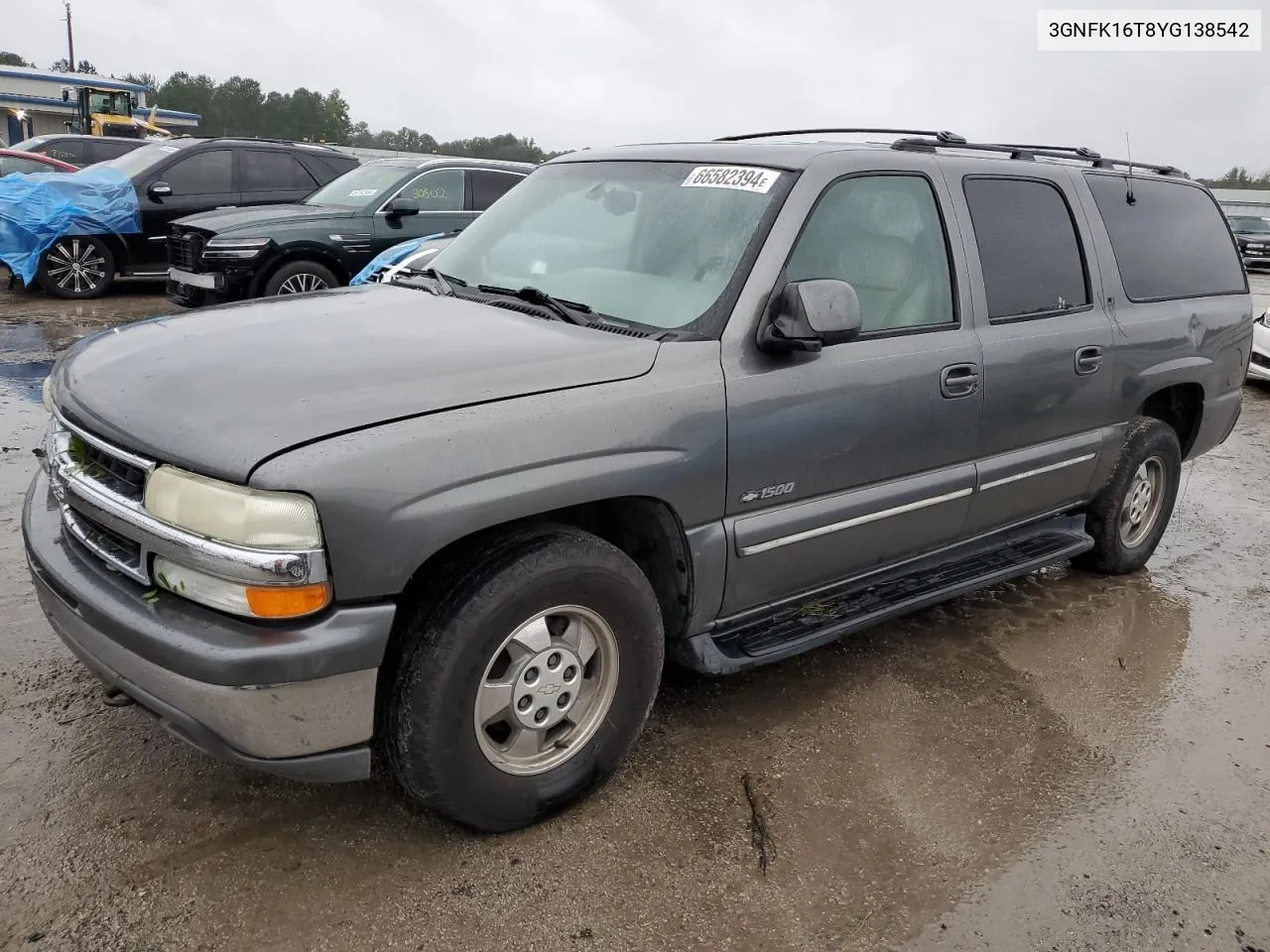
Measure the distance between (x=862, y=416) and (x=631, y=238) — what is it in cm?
94

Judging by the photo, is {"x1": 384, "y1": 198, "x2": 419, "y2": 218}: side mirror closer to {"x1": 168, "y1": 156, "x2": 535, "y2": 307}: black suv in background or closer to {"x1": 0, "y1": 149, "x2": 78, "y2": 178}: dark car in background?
{"x1": 168, "y1": 156, "x2": 535, "y2": 307}: black suv in background

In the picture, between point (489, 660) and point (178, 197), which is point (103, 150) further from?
point (489, 660)

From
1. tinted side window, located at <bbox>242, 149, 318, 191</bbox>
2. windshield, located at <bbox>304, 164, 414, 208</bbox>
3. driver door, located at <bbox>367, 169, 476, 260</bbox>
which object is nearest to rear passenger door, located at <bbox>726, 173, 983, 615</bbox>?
driver door, located at <bbox>367, 169, 476, 260</bbox>

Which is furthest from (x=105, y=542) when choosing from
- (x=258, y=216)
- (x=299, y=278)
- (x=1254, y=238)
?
(x=1254, y=238)

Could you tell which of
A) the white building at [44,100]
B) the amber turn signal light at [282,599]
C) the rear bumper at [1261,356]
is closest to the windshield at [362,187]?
the amber turn signal light at [282,599]

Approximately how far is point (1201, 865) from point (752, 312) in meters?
1.99

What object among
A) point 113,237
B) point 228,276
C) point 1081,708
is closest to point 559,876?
point 1081,708

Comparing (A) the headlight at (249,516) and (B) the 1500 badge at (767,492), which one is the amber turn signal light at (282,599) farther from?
(B) the 1500 badge at (767,492)

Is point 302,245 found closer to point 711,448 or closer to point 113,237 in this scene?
point 113,237

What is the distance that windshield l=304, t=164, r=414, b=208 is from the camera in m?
9.73

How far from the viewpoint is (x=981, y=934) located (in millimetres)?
2488

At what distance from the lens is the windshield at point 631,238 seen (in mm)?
3088

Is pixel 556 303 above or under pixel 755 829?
above

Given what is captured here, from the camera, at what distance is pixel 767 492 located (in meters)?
3.04
